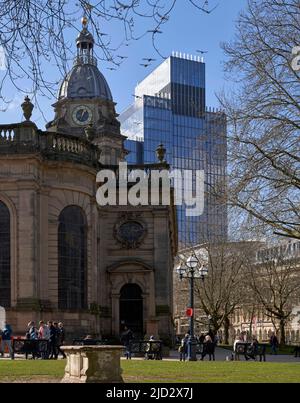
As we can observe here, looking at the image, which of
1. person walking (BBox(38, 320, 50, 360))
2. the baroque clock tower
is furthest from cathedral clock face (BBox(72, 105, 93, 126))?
person walking (BBox(38, 320, 50, 360))

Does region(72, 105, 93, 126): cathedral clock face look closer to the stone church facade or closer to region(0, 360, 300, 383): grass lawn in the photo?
the stone church facade

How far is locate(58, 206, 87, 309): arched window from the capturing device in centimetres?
3978

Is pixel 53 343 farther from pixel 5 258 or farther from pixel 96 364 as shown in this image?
pixel 96 364

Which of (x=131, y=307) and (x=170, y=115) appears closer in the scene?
(x=131, y=307)

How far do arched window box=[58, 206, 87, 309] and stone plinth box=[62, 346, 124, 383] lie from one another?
2357 cm

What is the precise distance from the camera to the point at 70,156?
A: 133 feet

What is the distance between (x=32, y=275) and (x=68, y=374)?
21.7 m

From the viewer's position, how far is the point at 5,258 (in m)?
38.3

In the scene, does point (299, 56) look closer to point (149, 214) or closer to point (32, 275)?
point (32, 275)

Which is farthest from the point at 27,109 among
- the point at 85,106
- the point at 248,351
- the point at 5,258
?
the point at 85,106

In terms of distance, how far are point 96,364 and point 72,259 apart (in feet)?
81.1

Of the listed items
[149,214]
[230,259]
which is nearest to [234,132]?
[149,214]

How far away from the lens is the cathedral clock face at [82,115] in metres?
63.6

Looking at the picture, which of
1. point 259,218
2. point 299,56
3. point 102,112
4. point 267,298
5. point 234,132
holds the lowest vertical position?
point 267,298
